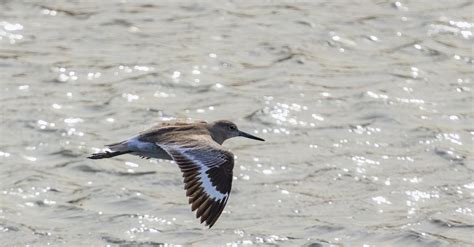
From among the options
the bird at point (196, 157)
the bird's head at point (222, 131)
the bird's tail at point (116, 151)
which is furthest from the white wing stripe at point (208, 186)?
the bird's head at point (222, 131)

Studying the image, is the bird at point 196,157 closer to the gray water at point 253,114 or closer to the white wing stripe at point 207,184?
the white wing stripe at point 207,184

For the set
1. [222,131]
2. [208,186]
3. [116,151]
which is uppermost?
[208,186]

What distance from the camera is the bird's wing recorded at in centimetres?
913

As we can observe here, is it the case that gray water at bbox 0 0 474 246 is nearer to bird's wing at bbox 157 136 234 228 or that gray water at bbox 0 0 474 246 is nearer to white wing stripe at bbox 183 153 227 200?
bird's wing at bbox 157 136 234 228

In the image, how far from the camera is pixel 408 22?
55.7ft

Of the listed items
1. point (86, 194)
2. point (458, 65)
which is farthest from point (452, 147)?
point (86, 194)

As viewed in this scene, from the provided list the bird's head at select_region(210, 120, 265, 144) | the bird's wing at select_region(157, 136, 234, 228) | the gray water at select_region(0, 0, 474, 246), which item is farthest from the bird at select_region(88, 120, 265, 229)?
the gray water at select_region(0, 0, 474, 246)

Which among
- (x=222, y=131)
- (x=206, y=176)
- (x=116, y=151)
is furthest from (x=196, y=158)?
(x=222, y=131)

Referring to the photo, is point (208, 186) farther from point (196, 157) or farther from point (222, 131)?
point (222, 131)

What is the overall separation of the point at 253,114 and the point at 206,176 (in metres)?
4.93

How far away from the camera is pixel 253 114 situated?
14078mm

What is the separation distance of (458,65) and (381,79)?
1016mm

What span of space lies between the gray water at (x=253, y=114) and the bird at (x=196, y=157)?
1.65m

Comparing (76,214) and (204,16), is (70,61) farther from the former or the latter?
(76,214)
